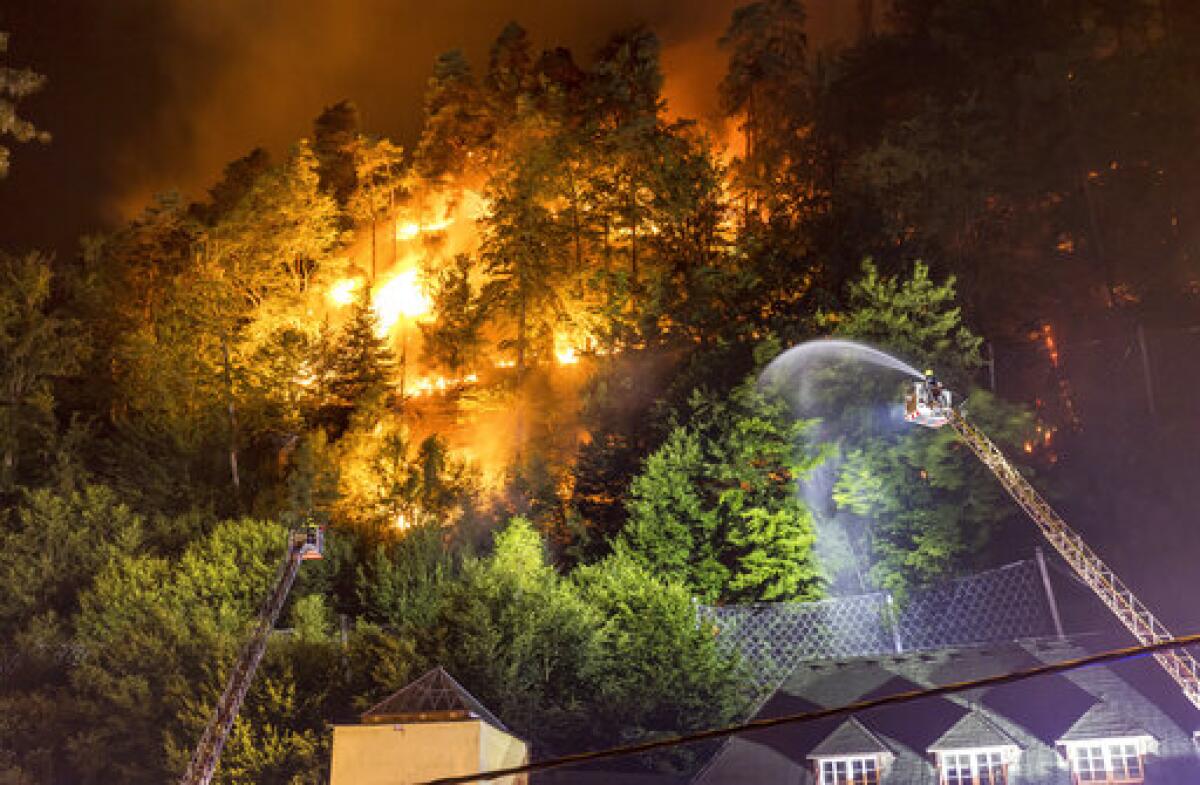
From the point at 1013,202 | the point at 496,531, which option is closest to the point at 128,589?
the point at 496,531

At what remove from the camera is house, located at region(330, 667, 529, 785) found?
2442 cm

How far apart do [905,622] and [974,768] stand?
5.95m

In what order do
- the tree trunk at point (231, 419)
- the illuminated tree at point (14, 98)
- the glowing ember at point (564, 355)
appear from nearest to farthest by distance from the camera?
1. the illuminated tree at point (14, 98)
2. the tree trunk at point (231, 419)
3. the glowing ember at point (564, 355)

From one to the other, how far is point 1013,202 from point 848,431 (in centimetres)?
1193

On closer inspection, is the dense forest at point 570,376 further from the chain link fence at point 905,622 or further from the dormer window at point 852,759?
the dormer window at point 852,759

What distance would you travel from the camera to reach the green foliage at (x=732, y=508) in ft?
115

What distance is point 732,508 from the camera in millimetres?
36438

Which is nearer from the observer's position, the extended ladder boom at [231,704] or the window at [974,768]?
the window at [974,768]

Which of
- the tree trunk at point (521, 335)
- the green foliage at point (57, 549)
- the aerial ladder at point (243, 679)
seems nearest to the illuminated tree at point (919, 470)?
the aerial ladder at point (243, 679)

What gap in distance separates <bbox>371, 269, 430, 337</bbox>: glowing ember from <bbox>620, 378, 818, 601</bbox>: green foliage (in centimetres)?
2834

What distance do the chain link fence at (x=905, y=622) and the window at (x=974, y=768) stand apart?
4.43 m

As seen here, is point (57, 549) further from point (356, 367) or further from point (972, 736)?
point (972, 736)

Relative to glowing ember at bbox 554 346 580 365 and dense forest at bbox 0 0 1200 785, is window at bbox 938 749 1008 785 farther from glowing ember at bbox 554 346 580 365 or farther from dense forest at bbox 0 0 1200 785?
glowing ember at bbox 554 346 580 365

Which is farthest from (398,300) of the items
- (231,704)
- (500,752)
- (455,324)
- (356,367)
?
(500,752)
